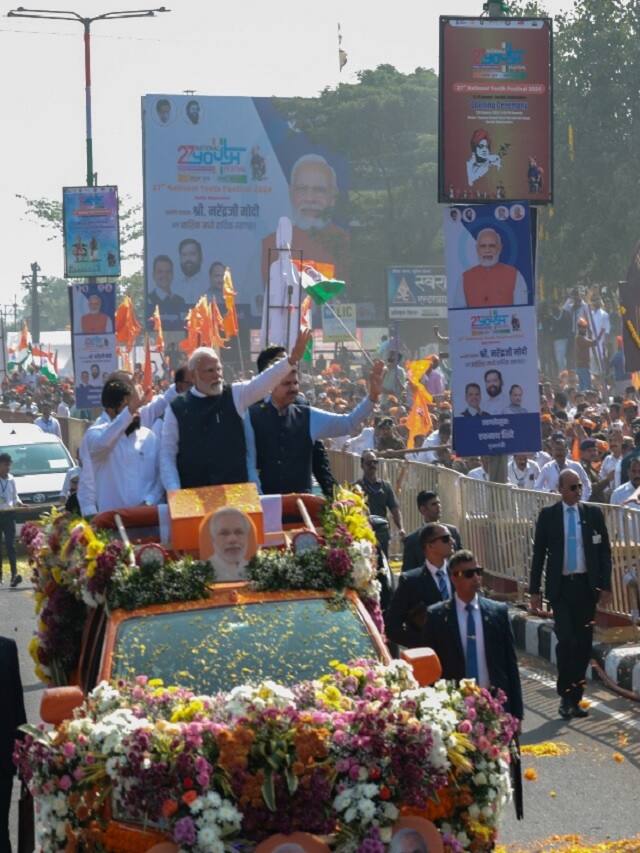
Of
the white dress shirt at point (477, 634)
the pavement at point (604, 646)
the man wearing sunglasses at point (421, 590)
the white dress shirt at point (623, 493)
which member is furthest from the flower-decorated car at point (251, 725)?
the white dress shirt at point (623, 493)

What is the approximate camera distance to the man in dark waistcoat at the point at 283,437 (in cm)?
983

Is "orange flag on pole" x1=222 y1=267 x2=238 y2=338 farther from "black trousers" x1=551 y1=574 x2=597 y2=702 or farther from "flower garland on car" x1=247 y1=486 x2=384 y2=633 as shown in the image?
"flower garland on car" x1=247 y1=486 x2=384 y2=633

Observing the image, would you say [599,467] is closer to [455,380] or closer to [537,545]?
[455,380]

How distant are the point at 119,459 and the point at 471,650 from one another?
2.18m

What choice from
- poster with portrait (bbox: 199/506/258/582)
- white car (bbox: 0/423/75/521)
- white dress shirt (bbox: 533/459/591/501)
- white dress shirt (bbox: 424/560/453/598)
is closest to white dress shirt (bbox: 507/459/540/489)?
white dress shirt (bbox: 533/459/591/501)

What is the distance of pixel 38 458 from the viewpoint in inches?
1165

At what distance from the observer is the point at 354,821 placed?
6766mm

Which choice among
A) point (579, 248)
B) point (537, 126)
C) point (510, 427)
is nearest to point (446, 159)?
point (537, 126)

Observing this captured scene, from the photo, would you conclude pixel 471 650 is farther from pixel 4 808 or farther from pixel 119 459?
pixel 4 808

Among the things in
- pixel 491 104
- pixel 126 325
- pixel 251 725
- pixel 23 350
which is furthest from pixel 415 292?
pixel 251 725

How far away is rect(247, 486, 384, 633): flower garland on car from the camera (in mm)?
8234

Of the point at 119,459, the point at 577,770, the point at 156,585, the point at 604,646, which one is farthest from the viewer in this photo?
the point at 604,646

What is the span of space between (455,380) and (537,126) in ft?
8.16

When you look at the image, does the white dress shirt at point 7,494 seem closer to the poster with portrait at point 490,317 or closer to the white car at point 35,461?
the white car at point 35,461
